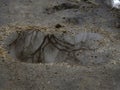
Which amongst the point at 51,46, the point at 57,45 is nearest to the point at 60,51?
the point at 57,45

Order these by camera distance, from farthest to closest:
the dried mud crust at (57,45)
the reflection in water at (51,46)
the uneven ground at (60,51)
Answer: the reflection in water at (51,46) → the dried mud crust at (57,45) → the uneven ground at (60,51)

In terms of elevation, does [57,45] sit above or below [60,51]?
above

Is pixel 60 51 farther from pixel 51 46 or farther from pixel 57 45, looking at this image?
pixel 51 46

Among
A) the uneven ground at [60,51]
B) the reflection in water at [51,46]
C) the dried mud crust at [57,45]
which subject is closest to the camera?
the uneven ground at [60,51]

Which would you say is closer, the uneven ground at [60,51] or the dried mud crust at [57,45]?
the uneven ground at [60,51]

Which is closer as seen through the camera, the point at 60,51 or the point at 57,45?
the point at 60,51

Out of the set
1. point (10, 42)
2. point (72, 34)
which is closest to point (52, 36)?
point (72, 34)
